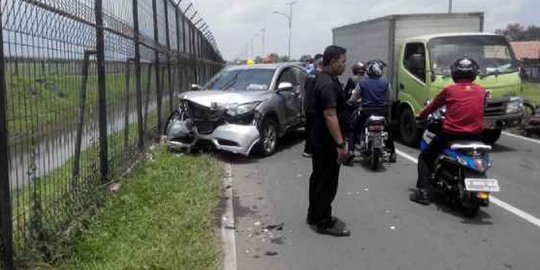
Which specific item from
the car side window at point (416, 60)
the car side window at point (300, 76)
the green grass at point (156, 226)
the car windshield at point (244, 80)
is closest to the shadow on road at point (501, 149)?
the car side window at point (416, 60)

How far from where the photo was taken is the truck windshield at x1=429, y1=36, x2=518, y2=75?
1140cm

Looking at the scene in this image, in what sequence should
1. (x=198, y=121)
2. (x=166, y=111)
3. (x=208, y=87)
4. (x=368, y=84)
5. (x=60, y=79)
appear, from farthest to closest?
(x=166, y=111) → (x=208, y=87) → (x=198, y=121) → (x=368, y=84) → (x=60, y=79)

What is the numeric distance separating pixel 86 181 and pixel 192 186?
1.72 m

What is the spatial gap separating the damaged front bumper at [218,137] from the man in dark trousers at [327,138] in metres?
3.85

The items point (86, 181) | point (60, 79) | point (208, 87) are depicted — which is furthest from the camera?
point (208, 87)

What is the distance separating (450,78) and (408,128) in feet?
4.49

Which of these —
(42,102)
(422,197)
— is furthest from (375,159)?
(42,102)

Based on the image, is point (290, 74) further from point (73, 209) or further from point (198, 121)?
point (73, 209)

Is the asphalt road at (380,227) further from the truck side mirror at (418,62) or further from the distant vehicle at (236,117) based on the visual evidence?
the truck side mirror at (418,62)

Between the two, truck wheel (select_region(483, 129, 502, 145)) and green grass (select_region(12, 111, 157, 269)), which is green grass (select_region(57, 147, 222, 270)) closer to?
green grass (select_region(12, 111, 157, 269))

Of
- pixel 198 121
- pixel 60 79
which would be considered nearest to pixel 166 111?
pixel 198 121

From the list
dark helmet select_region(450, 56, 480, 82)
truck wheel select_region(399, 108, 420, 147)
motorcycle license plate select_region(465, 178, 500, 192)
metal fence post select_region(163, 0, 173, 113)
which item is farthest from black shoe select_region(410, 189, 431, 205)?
metal fence post select_region(163, 0, 173, 113)

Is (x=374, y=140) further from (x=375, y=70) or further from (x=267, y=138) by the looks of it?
(x=267, y=138)

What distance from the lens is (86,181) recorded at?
626cm
